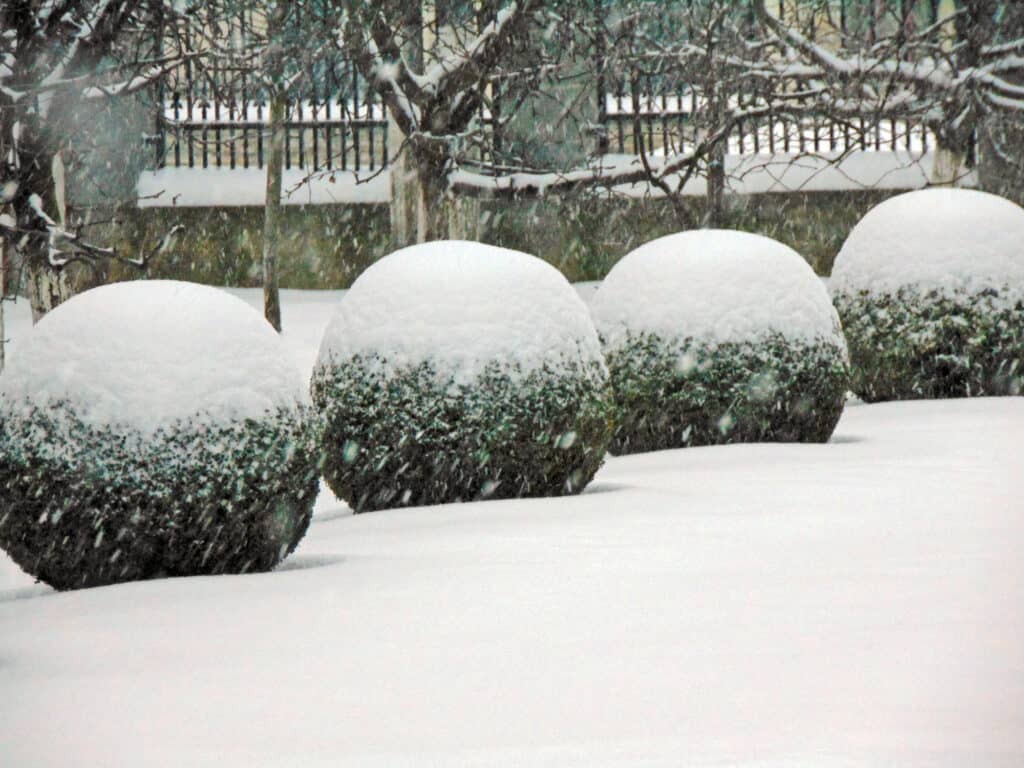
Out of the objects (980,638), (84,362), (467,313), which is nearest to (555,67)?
(467,313)

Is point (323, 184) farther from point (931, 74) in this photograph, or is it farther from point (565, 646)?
point (565, 646)

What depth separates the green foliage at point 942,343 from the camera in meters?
10.5

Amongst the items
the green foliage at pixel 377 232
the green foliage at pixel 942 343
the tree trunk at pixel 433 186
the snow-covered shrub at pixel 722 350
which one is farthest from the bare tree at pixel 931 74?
the green foliage at pixel 377 232

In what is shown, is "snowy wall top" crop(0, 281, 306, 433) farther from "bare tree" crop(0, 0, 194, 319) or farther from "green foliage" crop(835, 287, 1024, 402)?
"green foliage" crop(835, 287, 1024, 402)

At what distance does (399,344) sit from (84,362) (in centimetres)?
183

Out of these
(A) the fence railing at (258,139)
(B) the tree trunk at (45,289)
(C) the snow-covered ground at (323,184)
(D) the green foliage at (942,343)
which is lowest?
(D) the green foliage at (942,343)

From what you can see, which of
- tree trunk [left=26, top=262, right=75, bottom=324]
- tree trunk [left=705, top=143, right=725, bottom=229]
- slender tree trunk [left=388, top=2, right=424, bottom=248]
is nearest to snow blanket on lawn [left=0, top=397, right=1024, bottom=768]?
tree trunk [left=26, top=262, right=75, bottom=324]

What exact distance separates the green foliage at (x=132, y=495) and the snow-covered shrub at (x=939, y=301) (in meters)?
6.28

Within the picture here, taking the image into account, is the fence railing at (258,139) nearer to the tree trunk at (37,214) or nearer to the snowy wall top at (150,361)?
the tree trunk at (37,214)

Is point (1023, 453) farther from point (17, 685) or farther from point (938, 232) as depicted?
point (17, 685)

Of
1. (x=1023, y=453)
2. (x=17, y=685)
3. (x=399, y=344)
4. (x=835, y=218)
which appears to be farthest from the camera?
(x=835, y=218)

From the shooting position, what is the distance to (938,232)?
10742mm

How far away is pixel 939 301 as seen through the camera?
10.5 metres

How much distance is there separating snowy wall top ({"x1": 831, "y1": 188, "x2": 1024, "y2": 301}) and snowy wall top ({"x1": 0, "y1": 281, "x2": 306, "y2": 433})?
20.2 ft
